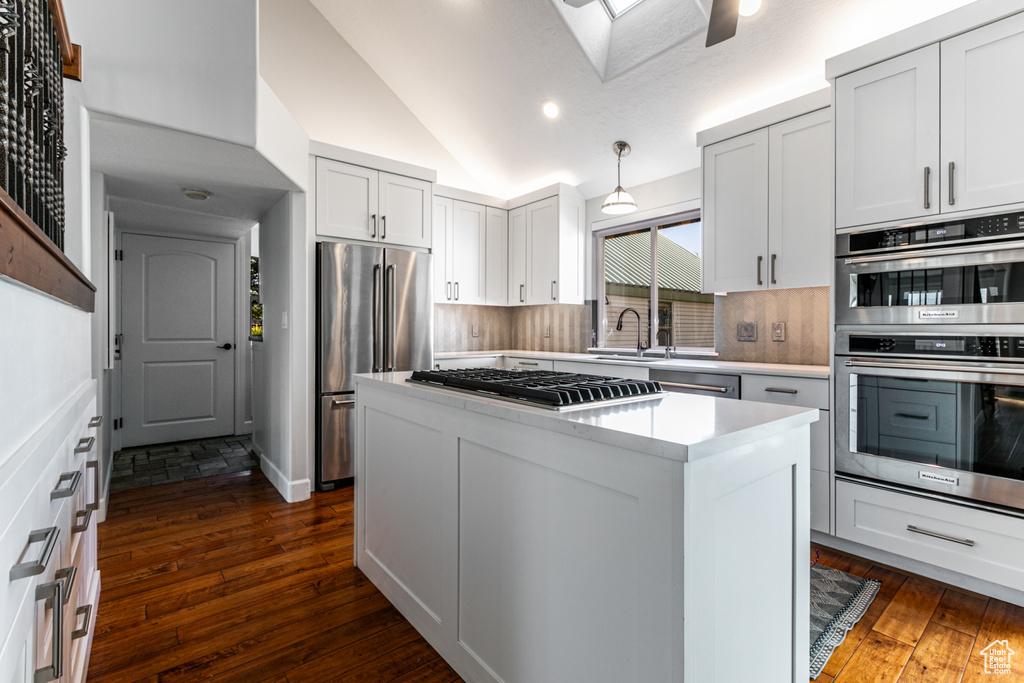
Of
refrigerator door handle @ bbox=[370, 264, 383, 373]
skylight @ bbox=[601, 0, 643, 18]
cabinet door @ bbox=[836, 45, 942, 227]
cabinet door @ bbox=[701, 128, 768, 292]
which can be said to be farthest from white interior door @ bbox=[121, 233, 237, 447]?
cabinet door @ bbox=[836, 45, 942, 227]

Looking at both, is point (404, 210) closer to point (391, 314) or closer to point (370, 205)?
point (370, 205)

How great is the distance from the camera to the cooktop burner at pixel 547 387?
1337 mm

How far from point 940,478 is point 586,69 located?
313cm

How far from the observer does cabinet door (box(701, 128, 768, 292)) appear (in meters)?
2.99

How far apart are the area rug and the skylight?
137 inches

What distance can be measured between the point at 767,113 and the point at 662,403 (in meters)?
2.37

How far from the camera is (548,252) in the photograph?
4480mm

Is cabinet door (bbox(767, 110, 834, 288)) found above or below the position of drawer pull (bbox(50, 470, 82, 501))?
above

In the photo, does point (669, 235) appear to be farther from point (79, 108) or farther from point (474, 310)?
point (79, 108)

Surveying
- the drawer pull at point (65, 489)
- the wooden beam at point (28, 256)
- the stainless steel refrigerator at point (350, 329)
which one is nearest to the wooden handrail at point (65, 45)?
the wooden beam at point (28, 256)

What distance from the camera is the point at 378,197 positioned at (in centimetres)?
371

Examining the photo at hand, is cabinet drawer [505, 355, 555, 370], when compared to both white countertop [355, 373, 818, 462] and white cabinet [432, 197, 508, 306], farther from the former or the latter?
white countertop [355, 373, 818, 462]

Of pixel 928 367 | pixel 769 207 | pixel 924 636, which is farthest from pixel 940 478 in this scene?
pixel 769 207

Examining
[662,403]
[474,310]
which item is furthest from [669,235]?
[662,403]
